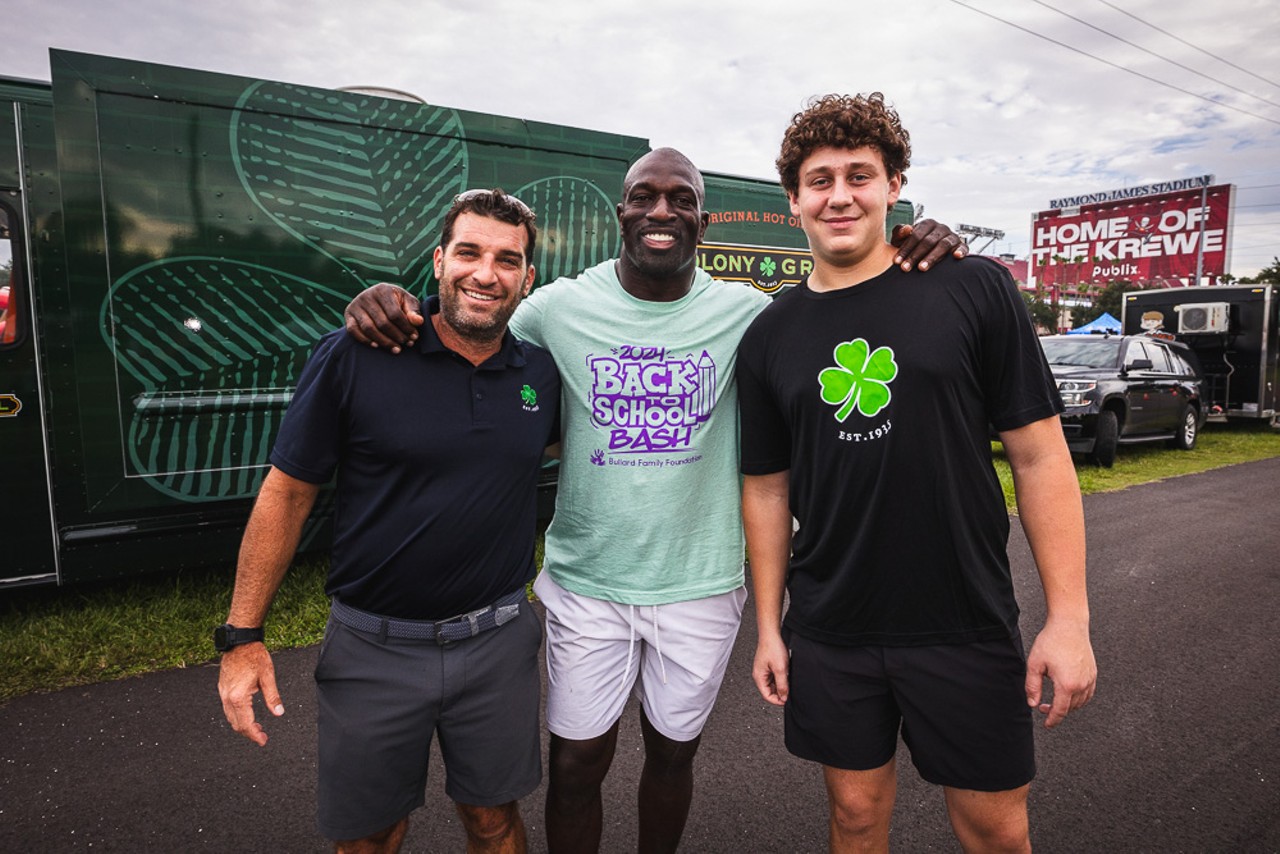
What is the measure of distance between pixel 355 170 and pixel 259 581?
10.5ft

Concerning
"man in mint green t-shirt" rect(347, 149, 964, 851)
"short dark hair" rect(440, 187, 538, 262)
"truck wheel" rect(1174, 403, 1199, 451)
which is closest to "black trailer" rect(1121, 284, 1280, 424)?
"truck wheel" rect(1174, 403, 1199, 451)

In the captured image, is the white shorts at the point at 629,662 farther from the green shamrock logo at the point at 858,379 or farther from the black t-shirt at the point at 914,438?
the green shamrock logo at the point at 858,379

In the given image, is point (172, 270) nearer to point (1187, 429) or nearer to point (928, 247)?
point (928, 247)

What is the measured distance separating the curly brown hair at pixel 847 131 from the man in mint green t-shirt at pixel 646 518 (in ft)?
1.52

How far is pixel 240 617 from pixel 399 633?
0.38 m

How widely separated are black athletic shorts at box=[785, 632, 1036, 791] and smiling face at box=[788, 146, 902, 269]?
3.22ft

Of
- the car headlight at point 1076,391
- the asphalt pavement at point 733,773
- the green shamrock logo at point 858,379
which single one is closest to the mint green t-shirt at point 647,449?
the green shamrock logo at point 858,379

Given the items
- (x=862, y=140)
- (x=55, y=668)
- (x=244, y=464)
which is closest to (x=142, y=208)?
(x=244, y=464)

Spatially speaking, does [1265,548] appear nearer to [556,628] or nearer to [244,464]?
[556,628]

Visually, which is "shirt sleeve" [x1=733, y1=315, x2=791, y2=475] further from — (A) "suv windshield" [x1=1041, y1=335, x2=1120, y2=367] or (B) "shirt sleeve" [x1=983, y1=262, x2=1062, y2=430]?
(A) "suv windshield" [x1=1041, y1=335, x2=1120, y2=367]

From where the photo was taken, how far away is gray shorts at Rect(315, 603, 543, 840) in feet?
6.30

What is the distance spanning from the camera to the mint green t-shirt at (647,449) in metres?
2.26

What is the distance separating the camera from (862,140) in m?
1.93

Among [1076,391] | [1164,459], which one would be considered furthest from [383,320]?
[1164,459]
